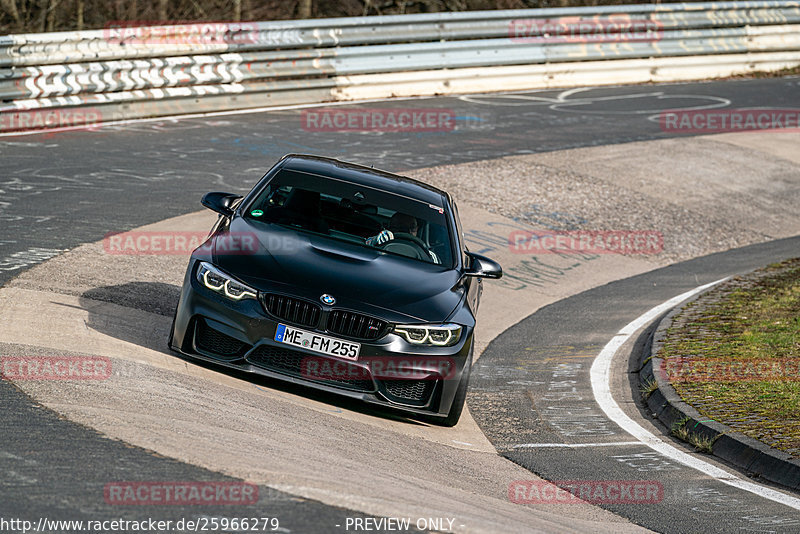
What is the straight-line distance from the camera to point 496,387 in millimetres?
9164

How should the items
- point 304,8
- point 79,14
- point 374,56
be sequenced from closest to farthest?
point 374,56 → point 79,14 → point 304,8

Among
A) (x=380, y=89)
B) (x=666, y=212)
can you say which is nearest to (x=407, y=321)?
(x=666, y=212)

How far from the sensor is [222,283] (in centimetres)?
726

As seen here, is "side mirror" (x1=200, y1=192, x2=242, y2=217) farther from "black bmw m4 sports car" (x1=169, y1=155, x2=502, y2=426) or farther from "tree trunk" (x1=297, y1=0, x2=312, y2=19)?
"tree trunk" (x1=297, y1=0, x2=312, y2=19)

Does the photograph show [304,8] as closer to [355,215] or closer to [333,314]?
[355,215]

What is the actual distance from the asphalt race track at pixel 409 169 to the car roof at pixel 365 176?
1679mm

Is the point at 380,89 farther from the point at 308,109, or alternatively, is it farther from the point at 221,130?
the point at 221,130

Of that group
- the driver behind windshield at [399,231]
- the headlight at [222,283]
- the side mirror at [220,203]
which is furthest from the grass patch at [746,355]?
the side mirror at [220,203]

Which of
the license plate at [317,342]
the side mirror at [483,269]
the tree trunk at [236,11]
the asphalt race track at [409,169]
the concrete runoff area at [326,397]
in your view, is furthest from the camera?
the tree trunk at [236,11]

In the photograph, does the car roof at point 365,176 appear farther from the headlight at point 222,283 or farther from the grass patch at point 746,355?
the grass patch at point 746,355

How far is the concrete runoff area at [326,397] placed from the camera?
5703mm

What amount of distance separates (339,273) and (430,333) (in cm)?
77

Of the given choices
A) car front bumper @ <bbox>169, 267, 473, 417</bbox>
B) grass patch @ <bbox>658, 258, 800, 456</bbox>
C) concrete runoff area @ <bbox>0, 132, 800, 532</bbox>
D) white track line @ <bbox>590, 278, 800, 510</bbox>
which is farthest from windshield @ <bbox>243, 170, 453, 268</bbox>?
grass patch @ <bbox>658, 258, 800, 456</bbox>

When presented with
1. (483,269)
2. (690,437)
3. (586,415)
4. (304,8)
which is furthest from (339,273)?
(304,8)
